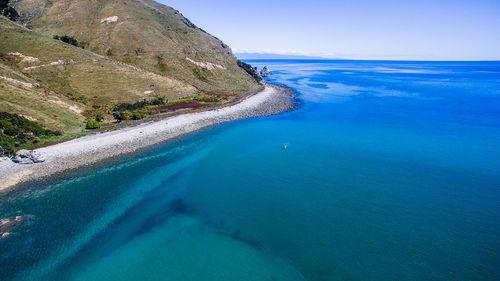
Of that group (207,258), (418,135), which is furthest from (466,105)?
(207,258)

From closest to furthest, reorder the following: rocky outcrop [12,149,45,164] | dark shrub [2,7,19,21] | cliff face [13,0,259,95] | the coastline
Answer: the coastline < rocky outcrop [12,149,45,164] < dark shrub [2,7,19,21] < cliff face [13,0,259,95]

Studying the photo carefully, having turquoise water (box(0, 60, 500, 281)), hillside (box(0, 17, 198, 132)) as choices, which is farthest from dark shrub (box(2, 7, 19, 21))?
turquoise water (box(0, 60, 500, 281))

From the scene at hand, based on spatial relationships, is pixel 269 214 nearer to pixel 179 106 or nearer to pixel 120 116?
pixel 120 116

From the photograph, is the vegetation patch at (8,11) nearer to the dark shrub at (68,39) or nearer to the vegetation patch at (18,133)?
the dark shrub at (68,39)

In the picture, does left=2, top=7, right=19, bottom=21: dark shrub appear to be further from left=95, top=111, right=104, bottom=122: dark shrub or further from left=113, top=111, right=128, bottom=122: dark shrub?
left=113, top=111, right=128, bottom=122: dark shrub

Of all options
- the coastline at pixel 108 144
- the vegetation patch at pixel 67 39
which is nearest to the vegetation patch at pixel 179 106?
the coastline at pixel 108 144

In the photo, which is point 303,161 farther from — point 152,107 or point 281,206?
point 152,107

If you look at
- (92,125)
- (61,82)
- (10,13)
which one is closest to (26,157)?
(92,125)
